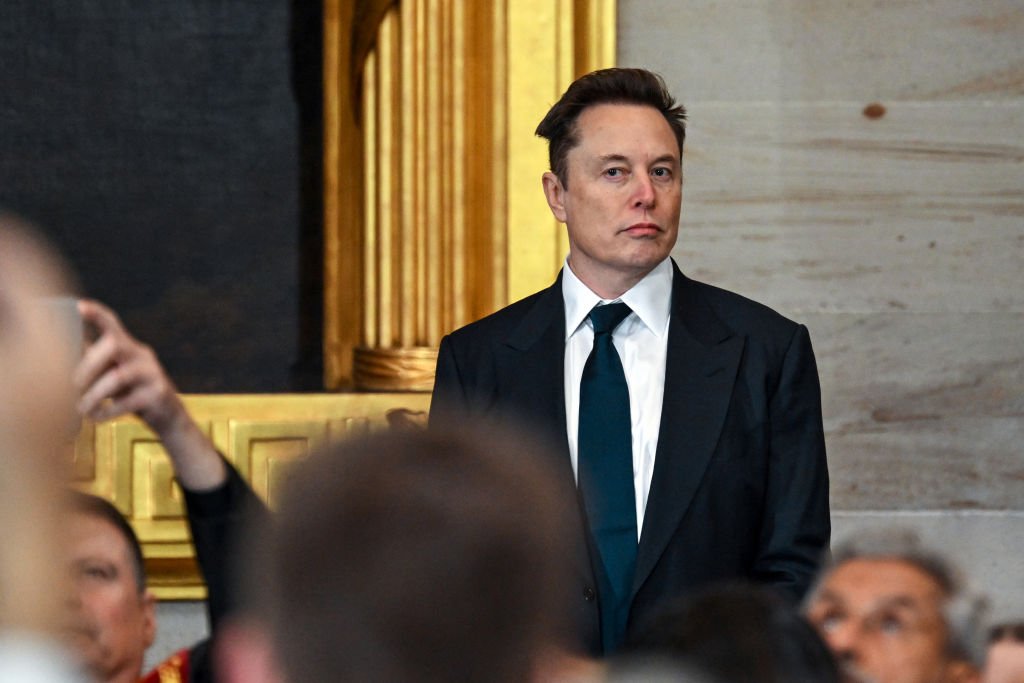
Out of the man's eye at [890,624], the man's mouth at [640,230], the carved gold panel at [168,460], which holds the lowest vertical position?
the carved gold panel at [168,460]

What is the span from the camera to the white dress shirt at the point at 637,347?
279 centimetres

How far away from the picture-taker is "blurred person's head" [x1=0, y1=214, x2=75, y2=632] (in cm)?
125

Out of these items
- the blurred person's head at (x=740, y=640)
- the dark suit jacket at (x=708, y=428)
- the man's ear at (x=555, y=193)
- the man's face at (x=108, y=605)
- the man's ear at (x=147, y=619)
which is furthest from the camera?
the man's ear at (x=555, y=193)

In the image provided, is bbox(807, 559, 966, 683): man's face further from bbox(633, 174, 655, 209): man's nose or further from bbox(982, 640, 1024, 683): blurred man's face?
bbox(633, 174, 655, 209): man's nose

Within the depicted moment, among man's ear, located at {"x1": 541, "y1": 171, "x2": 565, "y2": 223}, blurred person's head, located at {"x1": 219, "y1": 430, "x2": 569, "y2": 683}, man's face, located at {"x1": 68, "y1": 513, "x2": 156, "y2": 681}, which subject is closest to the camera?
blurred person's head, located at {"x1": 219, "y1": 430, "x2": 569, "y2": 683}

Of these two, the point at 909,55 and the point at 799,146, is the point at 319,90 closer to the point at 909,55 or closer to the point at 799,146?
the point at 799,146

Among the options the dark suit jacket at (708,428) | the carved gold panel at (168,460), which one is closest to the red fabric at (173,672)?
the dark suit jacket at (708,428)

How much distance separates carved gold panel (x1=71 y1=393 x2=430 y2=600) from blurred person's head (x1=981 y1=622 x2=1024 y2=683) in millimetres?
2117

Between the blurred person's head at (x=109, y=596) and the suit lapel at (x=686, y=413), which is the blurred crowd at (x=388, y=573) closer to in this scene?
the blurred person's head at (x=109, y=596)

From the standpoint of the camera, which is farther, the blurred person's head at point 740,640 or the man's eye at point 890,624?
the man's eye at point 890,624

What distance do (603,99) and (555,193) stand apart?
0.68ft

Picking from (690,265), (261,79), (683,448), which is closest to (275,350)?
(261,79)

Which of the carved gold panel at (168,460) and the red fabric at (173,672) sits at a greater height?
the red fabric at (173,672)

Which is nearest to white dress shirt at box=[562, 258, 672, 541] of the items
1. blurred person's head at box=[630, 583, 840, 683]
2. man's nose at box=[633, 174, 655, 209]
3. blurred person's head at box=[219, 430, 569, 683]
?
man's nose at box=[633, 174, 655, 209]
